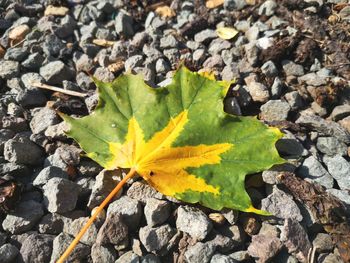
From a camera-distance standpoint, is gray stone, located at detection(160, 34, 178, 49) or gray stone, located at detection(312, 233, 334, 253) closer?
gray stone, located at detection(312, 233, 334, 253)

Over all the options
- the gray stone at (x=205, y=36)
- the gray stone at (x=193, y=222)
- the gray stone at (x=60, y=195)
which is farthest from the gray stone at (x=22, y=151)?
the gray stone at (x=205, y=36)

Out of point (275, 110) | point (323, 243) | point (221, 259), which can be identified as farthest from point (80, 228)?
point (275, 110)

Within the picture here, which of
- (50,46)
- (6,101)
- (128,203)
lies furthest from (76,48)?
(128,203)

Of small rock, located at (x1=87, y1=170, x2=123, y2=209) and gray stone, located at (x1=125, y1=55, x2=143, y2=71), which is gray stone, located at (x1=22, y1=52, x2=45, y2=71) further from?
small rock, located at (x1=87, y1=170, x2=123, y2=209)

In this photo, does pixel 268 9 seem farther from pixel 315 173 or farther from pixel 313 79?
pixel 315 173

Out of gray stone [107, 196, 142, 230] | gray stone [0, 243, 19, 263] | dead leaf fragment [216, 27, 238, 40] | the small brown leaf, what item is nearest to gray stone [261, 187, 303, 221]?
gray stone [107, 196, 142, 230]

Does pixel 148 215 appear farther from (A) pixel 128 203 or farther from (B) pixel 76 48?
(B) pixel 76 48
